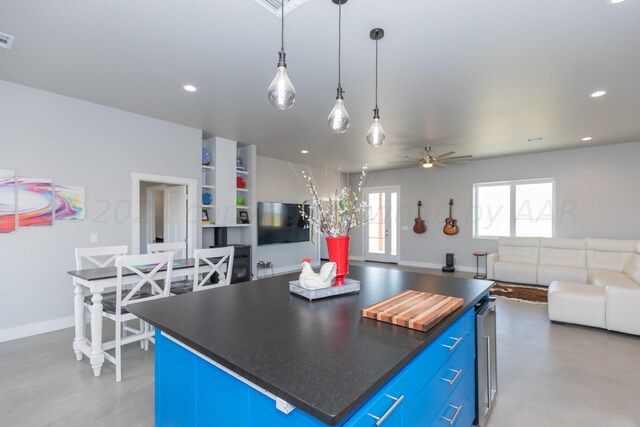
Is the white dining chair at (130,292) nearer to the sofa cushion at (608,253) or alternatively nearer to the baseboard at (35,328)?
the baseboard at (35,328)

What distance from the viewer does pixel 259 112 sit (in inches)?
162

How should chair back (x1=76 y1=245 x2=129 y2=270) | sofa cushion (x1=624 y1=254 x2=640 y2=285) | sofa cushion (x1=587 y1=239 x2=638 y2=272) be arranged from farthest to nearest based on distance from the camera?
sofa cushion (x1=587 y1=239 x2=638 y2=272), sofa cushion (x1=624 y1=254 x2=640 y2=285), chair back (x1=76 y1=245 x2=129 y2=270)

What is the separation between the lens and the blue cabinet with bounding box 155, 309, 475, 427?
0.94 metres

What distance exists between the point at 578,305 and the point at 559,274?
2.20 metres

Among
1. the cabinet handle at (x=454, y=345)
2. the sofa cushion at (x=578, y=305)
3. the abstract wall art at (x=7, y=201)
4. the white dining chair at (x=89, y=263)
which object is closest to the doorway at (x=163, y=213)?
the white dining chair at (x=89, y=263)

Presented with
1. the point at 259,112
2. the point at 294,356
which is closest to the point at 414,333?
the point at 294,356

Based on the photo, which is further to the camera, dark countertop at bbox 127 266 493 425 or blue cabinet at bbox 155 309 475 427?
blue cabinet at bbox 155 309 475 427

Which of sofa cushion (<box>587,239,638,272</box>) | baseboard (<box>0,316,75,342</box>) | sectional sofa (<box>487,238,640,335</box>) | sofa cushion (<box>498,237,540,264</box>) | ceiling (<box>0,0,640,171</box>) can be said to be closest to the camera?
ceiling (<box>0,0,640,171</box>)

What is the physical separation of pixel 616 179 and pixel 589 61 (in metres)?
4.49

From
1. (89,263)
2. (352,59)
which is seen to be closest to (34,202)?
(89,263)

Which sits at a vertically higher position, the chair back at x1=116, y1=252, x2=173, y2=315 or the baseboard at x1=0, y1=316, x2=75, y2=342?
the chair back at x1=116, y1=252, x2=173, y2=315

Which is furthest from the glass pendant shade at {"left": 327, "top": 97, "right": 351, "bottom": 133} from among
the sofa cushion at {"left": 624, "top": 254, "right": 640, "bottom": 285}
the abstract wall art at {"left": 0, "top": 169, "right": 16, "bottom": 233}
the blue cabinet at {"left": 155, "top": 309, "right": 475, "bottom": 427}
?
the sofa cushion at {"left": 624, "top": 254, "right": 640, "bottom": 285}

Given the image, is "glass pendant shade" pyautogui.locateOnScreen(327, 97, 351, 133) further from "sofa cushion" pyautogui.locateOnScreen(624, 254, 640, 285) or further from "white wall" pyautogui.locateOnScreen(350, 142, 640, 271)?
"white wall" pyautogui.locateOnScreen(350, 142, 640, 271)

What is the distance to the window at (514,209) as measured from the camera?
21.6 feet
